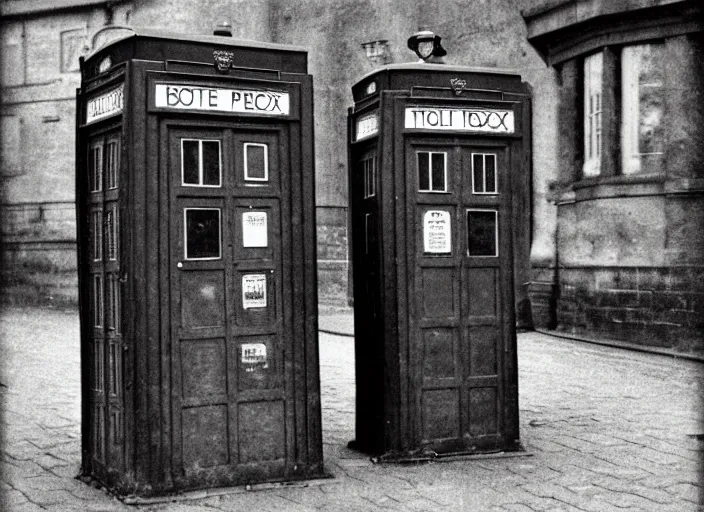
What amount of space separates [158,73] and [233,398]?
1.87m

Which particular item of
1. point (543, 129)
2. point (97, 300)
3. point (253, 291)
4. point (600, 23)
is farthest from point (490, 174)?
point (543, 129)

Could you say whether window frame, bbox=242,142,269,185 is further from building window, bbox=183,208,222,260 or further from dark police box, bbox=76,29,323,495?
building window, bbox=183,208,222,260

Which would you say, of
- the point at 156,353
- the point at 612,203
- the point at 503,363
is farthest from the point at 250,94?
the point at 612,203

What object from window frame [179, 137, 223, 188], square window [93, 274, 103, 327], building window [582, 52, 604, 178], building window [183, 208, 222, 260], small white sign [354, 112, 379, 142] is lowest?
square window [93, 274, 103, 327]

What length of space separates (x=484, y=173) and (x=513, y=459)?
187cm

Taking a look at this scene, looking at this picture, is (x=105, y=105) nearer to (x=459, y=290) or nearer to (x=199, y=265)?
(x=199, y=265)

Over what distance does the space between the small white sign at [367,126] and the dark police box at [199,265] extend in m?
0.70

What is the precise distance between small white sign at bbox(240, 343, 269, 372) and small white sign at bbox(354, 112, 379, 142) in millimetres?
1630

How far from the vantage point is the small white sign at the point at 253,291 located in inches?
227

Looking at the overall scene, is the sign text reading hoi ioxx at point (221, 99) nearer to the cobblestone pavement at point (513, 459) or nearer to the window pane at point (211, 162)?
the window pane at point (211, 162)

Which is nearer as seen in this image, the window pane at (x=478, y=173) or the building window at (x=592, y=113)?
the window pane at (x=478, y=173)

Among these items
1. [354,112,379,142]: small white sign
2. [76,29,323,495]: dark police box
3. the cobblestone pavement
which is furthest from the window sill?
[76,29,323,495]: dark police box

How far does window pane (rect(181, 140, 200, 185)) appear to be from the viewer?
5.59 metres

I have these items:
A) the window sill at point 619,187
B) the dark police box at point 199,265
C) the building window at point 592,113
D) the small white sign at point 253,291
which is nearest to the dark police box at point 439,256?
the dark police box at point 199,265
